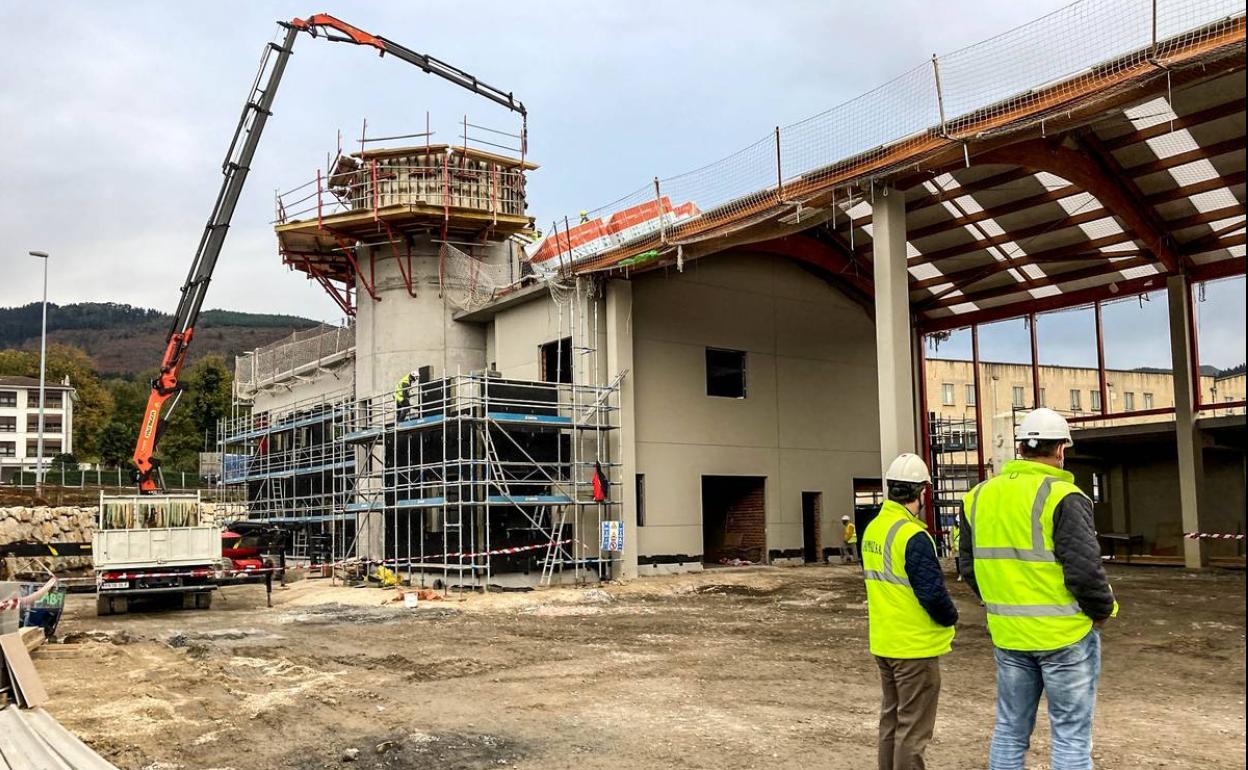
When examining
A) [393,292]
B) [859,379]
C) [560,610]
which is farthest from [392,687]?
[859,379]

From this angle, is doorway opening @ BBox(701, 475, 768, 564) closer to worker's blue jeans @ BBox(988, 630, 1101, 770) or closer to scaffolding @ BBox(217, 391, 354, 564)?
scaffolding @ BBox(217, 391, 354, 564)

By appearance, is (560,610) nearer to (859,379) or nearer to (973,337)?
(859,379)

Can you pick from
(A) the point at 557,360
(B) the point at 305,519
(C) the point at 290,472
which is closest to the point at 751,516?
(A) the point at 557,360

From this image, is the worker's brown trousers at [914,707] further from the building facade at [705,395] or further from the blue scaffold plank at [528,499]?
the building facade at [705,395]

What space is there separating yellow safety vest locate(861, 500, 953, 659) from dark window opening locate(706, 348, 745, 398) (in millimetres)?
19813

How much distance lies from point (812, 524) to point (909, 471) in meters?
22.6

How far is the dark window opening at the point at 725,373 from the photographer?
25.9 metres

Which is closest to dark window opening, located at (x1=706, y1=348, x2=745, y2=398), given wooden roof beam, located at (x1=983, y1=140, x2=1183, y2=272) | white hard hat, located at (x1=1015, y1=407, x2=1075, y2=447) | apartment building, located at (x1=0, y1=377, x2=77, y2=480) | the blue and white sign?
the blue and white sign

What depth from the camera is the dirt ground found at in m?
7.60


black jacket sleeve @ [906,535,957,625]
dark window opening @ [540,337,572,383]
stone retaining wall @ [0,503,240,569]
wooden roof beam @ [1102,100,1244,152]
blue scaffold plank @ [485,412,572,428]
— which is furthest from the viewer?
stone retaining wall @ [0,503,240,569]

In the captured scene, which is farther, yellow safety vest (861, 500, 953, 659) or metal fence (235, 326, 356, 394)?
A: metal fence (235, 326, 356, 394)

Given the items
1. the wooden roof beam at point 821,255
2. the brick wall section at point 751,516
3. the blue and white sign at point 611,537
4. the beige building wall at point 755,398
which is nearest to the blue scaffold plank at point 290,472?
→ the blue and white sign at point 611,537

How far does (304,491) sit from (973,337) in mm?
21267

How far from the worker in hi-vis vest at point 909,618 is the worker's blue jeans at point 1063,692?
609 mm
